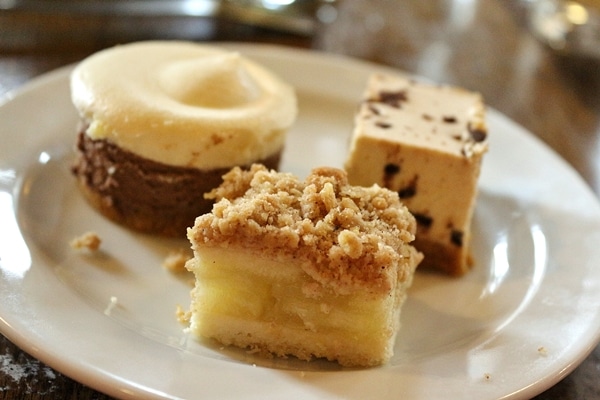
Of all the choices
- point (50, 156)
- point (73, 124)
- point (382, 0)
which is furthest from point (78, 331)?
point (382, 0)

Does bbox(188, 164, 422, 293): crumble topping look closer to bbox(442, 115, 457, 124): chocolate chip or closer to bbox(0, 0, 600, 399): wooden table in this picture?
bbox(442, 115, 457, 124): chocolate chip

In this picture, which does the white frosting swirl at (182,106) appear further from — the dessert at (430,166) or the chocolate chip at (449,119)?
the chocolate chip at (449,119)

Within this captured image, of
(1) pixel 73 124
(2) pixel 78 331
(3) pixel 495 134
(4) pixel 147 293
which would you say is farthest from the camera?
(3) pixel 495 134

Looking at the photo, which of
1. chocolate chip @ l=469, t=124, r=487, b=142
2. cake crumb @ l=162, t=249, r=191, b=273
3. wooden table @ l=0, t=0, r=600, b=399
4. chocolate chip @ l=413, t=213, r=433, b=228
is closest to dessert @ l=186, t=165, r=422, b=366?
cake crumb @ l=162, t=249, r=191, b=273

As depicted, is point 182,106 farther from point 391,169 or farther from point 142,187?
point 391,169

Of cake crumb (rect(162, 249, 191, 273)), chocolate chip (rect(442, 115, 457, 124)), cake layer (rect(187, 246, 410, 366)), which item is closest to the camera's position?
cake layer (rect(187, 246, 410, 366))

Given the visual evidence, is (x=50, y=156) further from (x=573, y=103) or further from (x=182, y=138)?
(x=573, y=103)
